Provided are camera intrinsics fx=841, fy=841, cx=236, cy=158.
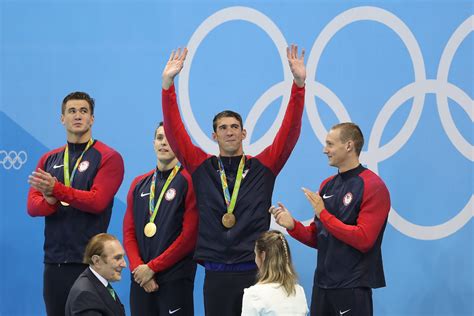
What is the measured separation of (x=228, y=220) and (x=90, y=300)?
53.4 inches

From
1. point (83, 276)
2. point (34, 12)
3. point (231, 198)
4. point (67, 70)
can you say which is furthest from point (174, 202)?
point (34, 12)

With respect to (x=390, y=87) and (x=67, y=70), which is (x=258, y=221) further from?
(x=67, y=70)

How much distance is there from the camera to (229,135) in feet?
17.6

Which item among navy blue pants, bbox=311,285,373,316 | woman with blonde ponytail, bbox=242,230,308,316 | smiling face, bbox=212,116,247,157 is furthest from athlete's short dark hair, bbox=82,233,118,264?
navy blue pants, bbox=311,285,373,316

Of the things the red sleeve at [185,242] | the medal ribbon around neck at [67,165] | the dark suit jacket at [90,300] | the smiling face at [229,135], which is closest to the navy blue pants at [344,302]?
the red sleeve at [185,242]

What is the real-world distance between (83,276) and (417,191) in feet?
11.4

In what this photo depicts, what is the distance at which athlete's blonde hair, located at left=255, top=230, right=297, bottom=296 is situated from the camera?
4.31 metres

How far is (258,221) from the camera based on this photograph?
5.26 metres

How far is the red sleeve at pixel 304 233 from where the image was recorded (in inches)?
210

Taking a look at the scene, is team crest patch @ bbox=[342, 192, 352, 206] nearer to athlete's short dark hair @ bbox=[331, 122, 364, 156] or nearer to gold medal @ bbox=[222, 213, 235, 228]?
athlete's short dark hair @ bbox=[331, 122, 364, 156]

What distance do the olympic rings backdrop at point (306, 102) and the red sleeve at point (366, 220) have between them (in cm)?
168

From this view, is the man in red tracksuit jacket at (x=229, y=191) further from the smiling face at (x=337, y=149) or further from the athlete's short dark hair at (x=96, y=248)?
the athlete's short dark hair at (x=96, y=248)

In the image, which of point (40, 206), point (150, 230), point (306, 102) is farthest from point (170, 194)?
point (306, 102)

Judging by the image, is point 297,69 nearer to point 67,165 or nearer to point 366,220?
point 366,220
